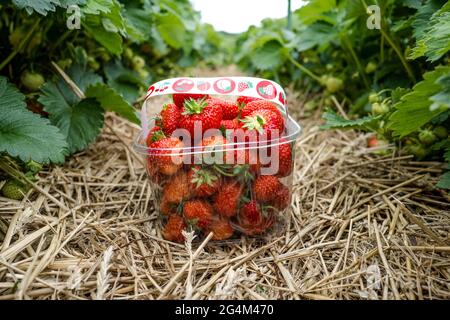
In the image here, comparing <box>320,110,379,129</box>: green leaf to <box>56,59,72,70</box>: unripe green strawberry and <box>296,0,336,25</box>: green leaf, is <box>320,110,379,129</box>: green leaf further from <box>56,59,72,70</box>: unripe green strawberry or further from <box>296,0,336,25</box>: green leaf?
<box>56,59,72,70</box>: unripe green strawberry

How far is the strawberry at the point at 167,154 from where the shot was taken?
0.97 metres

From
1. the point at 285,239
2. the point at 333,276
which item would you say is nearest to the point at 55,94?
the point at 285,239

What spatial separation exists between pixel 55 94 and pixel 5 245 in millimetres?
596

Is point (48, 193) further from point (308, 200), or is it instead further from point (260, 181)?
point (308, 200)

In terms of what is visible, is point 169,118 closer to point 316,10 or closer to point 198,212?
point 198,212

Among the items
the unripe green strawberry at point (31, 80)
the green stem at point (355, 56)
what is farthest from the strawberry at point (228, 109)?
the green stem at point (355, 56)

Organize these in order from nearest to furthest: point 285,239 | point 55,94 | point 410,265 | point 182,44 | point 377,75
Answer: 1. point 410,265
2. point 285,239
3. point 55,94
4. point 377,75
5. point 182,44

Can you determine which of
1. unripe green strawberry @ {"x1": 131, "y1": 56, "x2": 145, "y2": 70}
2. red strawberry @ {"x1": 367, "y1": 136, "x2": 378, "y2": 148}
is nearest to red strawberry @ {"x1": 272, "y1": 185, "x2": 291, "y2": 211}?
red strawberry @ {"x1": 367, "y1": 136, "x2": 378, "y2": 148}

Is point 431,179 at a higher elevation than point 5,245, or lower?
higher

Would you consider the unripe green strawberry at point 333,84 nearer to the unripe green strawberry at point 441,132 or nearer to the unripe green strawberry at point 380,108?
the unripe green strawberry at point 380,108

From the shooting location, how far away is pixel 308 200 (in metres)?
1.27

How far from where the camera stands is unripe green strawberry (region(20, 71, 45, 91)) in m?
1.42

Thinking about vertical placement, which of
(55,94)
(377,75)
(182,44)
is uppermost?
(182,44)

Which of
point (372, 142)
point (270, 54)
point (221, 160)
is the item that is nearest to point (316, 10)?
point (270, 54)
